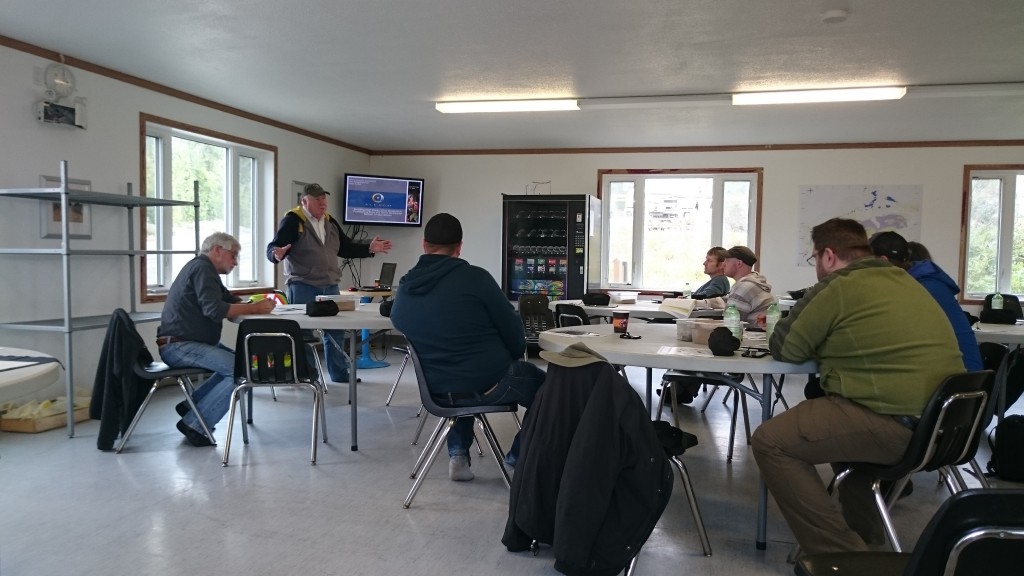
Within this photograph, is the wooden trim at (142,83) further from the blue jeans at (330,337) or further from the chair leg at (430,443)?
the chair leg at (430,443)

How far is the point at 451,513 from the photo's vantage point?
295 cm

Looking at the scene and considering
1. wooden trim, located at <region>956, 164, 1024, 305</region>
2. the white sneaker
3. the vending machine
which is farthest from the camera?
the vending machine

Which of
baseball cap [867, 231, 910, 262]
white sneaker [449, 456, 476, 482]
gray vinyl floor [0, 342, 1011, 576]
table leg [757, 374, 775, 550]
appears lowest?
gray vinyl floor [0, 342, 1011, 576]

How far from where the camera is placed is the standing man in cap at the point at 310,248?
525 cm

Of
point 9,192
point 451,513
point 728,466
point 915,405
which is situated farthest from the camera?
point 9,192

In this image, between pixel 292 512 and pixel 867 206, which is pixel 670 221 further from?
pixel 292 512

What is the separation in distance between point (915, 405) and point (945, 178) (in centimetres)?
654

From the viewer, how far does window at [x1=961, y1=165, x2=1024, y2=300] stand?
24.4 feet

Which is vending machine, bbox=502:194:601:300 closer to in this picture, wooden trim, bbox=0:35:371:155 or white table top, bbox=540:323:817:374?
wooden trim, bbox=0:35:371:155

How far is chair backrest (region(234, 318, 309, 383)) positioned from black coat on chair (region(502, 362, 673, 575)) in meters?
1.77

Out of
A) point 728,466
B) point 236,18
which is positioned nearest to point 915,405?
point 728,466

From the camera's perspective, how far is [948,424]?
2.13m

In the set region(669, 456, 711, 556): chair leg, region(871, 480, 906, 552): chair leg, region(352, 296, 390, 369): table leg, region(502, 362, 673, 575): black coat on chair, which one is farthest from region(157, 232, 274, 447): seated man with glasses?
region(871, 480, 906, 552): chair leg

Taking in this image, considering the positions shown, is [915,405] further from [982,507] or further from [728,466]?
[728,466]
